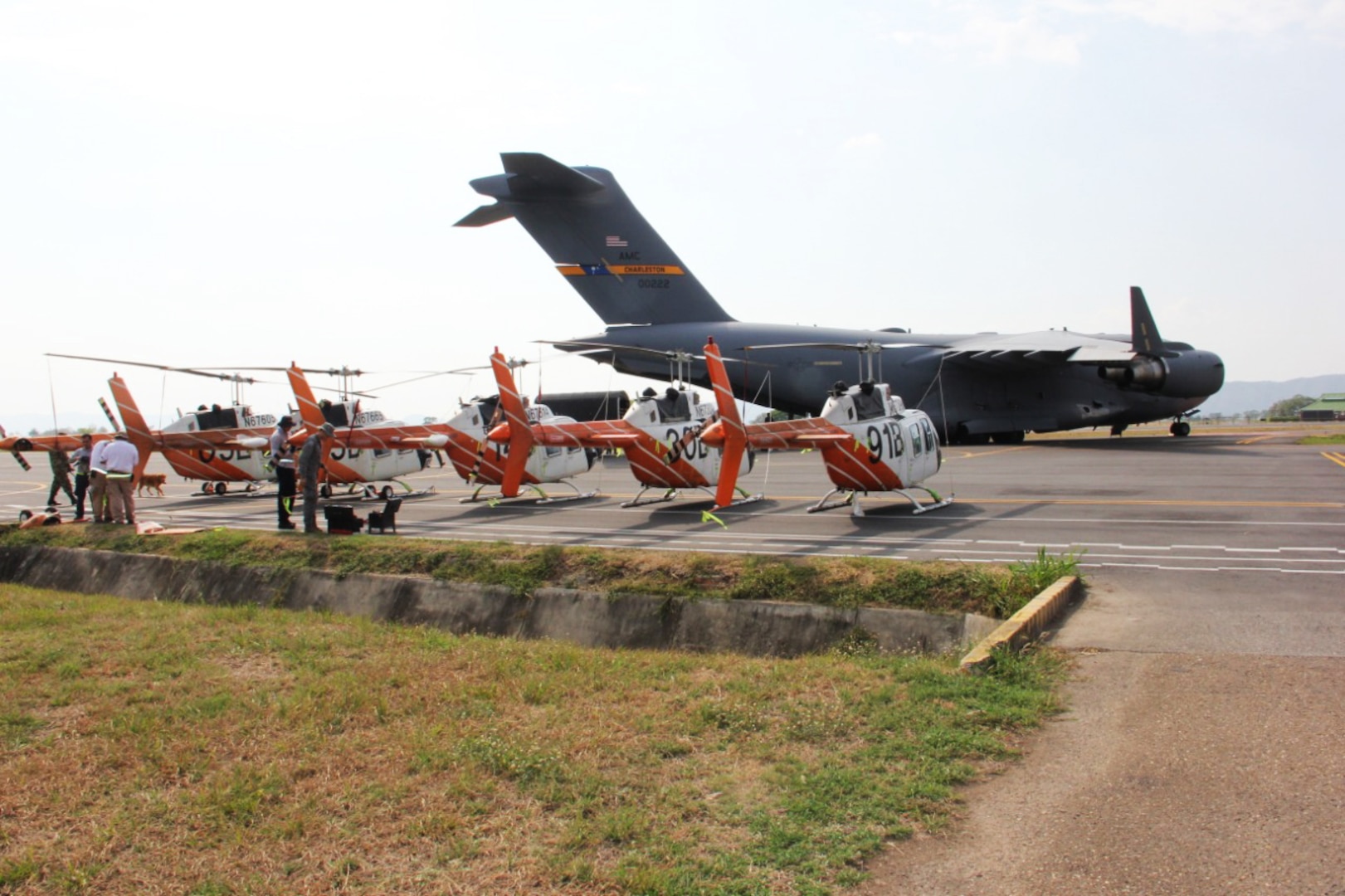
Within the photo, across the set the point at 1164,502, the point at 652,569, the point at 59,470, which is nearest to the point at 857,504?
the point at 1164,502

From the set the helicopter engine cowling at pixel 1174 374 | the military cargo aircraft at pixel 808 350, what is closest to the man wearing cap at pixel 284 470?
the military cargo aircraft at pixel 808 350

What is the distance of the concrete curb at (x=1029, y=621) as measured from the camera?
7.40 meters

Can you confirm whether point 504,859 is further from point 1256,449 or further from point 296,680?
point 1256,449

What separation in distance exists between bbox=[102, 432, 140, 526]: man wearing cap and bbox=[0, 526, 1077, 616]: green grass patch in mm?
2138

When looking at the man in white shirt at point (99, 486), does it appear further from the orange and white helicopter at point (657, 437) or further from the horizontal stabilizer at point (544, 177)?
the horizontal stabilizer at point (544, 177)

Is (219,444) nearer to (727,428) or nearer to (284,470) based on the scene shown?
(284,470)

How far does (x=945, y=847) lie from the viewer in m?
4.66

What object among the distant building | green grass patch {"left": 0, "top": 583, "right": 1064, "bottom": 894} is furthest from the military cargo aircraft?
the distant building

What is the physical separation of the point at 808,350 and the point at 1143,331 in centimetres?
1151

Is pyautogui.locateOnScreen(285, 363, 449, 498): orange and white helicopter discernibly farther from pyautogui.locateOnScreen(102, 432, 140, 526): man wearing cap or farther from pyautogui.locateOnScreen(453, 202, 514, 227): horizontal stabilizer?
pyautogui.locateOnScreen(453, 202, 514, 227): horizontal stabilizer

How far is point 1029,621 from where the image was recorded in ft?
27.0

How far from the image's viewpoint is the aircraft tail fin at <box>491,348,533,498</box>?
18.8 meters

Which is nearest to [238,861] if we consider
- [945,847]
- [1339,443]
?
[945,847]

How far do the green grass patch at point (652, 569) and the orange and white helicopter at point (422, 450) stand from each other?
8.53 m
